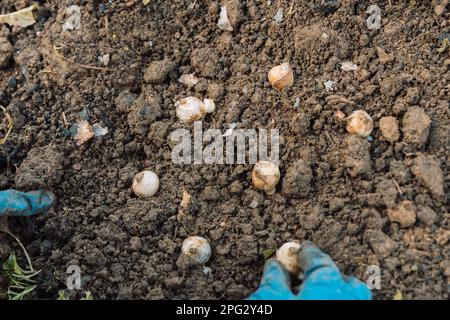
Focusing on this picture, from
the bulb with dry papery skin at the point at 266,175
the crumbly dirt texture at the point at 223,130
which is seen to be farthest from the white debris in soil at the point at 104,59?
the bulb with dry papery skin at the point at 266,175

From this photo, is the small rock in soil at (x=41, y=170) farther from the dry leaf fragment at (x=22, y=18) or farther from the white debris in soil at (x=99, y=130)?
the dry leaf fragment at (x=22, y=18)

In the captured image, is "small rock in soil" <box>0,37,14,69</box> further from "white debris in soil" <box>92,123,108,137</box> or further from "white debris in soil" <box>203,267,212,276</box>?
"white debris in soil" <box>203,267,212,276</box>

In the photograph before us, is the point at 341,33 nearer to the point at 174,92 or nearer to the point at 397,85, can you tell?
the point at 397,85

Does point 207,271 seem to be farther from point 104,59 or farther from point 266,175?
point 104,59

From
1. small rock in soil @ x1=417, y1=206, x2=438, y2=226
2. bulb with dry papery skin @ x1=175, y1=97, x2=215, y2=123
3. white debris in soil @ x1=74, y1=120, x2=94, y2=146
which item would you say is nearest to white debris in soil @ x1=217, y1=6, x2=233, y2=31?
bulb with dry papery skin @ x1=175, y1=97, x2=215, y2=123

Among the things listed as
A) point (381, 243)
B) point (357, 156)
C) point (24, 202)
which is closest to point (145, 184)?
point (24, 202)
